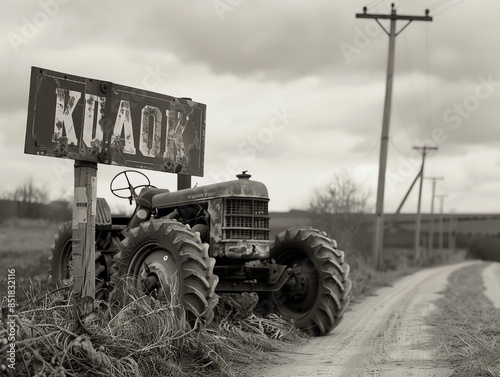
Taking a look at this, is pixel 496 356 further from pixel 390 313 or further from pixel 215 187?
pixel 390 313

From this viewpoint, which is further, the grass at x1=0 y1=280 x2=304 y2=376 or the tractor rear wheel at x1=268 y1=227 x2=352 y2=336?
the tractor rear wheel at x1=268 y1=227 x2=352 y2=336

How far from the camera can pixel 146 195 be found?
437 inches

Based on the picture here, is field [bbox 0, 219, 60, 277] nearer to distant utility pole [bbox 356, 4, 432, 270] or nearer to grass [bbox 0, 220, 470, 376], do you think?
distant utility pole [bbox 356, 4, 432, 270]

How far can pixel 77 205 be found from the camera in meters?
7.09

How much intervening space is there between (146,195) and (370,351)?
4.37 metres

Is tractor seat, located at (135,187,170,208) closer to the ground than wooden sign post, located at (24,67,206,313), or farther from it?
closer to the ground

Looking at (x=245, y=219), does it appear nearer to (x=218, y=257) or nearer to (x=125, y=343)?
(x=218, y=257)

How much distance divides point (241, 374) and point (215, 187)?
3.13 metres

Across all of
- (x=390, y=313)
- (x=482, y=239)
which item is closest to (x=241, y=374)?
(x=390, y=313)

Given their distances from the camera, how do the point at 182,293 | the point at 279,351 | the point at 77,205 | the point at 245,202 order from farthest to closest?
the point at 245,202 → the point at 279,351 → the point at 182,293 → the point at 77,205

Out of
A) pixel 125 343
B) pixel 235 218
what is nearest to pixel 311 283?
pixel 235 218

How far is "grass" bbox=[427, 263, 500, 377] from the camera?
6.87 m

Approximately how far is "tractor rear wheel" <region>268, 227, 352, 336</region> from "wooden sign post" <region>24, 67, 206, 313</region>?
3.09m

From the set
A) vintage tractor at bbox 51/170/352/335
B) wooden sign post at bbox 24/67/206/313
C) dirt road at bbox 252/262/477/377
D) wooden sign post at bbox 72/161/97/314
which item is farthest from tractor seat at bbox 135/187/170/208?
wooden sign post at bbox 72/161/97/314
